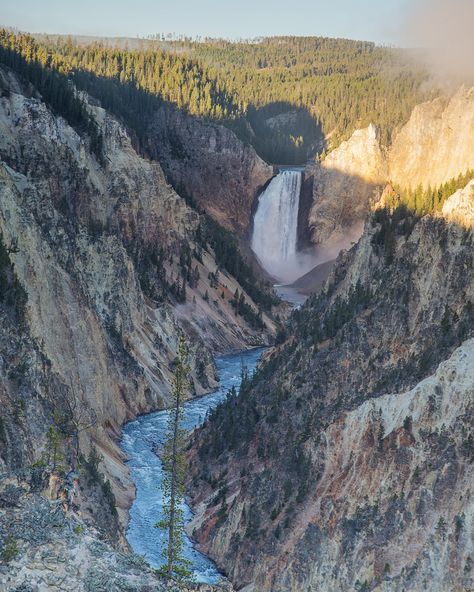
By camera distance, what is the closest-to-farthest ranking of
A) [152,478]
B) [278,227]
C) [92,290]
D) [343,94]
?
[152,478] < [92,290] < [278,227] < [343,94]

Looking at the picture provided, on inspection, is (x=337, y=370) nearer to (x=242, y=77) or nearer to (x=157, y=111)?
(x=157, y=111)

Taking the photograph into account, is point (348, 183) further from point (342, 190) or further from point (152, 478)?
point (152, 478)

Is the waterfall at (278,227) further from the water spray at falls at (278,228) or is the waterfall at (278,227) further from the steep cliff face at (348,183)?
the steep cliff face at (348,183)

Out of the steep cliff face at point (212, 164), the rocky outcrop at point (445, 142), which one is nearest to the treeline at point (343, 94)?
the steep cliff face at point (212, 164)

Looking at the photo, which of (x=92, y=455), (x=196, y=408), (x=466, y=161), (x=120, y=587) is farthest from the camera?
(x=196, y=408)

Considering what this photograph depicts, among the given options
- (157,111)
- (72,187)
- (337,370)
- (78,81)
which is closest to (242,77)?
(157,111)

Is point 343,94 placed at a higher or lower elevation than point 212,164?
higher

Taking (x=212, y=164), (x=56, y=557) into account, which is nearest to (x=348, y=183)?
(x=212, y=164)
